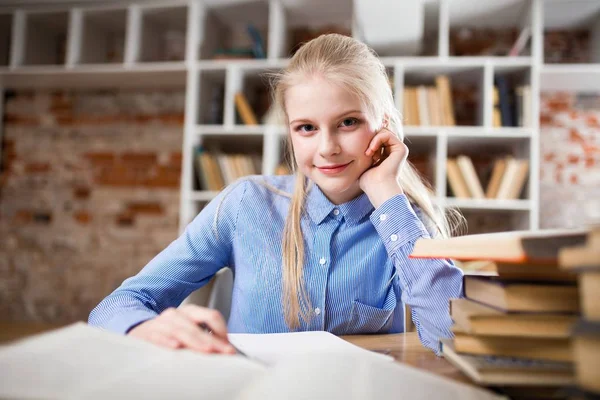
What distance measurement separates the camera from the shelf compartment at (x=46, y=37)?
3434 mm

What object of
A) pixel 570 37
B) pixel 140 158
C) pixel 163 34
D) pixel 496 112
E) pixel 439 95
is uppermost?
pixel 163 34

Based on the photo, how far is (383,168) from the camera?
1.11 meters

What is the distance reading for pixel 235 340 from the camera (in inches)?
27.8

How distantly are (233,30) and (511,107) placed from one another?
2.02 metres

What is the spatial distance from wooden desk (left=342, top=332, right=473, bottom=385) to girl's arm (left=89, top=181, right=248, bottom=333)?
0.37 metres

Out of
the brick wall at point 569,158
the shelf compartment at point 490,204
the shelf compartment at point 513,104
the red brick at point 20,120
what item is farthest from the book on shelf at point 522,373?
the red brick at point 20,120

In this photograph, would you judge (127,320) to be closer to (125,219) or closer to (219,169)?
(219,169)

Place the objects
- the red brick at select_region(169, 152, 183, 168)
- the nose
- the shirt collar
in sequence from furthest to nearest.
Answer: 1. the red brick at select_region(169, 152, 183, 168)
2. the shirt collar
3. the nose

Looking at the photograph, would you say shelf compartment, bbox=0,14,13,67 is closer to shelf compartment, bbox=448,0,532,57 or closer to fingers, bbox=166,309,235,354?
shelf compartment, bbox=448,0,532,57

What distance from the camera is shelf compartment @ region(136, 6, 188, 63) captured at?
3.26 meters

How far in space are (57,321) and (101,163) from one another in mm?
1237

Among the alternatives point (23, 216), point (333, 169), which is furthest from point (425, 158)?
point (23, 216)

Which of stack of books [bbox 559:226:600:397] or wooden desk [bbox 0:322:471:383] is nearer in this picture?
stack of books [bbox 559:226:600:397]

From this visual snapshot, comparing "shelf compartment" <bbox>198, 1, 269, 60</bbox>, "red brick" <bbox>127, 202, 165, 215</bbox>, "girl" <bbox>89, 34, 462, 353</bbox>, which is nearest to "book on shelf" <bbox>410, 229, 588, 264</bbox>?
"girl" <bbox>89, 34, 462, 353</bbox>
